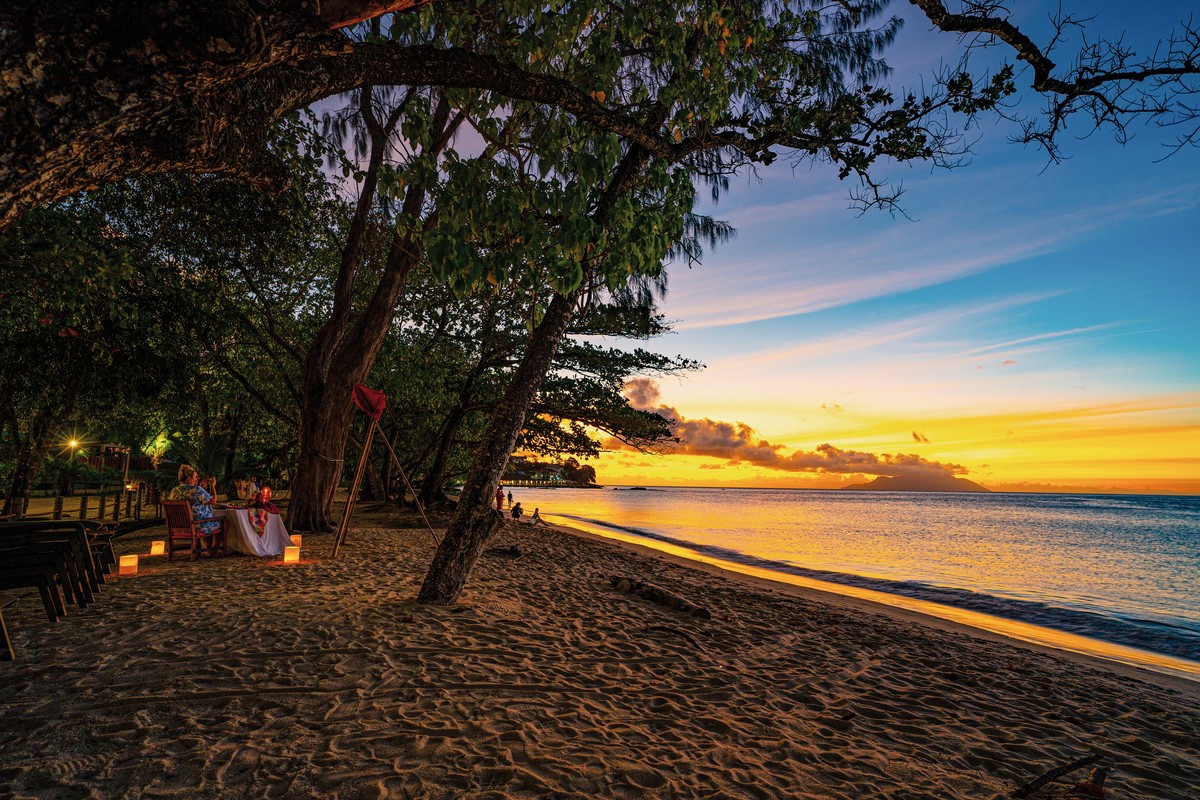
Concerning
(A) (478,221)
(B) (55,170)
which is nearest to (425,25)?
(A) (478,221)

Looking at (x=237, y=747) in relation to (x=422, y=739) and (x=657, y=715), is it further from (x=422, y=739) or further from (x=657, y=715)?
(x=657, y=715)

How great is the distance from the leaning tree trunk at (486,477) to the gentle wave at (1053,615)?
10.8 meters

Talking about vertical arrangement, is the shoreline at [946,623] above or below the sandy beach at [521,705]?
below

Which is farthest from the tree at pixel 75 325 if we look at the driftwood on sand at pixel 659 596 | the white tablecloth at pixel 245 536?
the driftwood on sand at pixel 659 596

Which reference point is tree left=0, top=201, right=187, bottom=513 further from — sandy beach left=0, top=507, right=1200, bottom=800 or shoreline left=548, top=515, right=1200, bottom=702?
shoreline left=548, top=515, right=1200, bottom=702

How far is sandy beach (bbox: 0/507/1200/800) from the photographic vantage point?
2.99m

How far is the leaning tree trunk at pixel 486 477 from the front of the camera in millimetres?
6164

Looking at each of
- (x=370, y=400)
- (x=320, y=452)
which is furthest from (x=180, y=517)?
(x=370, y=400)

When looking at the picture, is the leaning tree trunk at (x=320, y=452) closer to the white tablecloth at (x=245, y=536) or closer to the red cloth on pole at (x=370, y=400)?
the white tablecloth at (x=245, y=536)

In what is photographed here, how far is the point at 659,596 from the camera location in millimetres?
7887

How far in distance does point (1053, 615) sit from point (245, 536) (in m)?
15.5

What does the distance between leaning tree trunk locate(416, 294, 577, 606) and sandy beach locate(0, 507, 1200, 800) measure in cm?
35

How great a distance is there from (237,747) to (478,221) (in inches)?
140

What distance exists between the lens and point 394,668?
435cm
